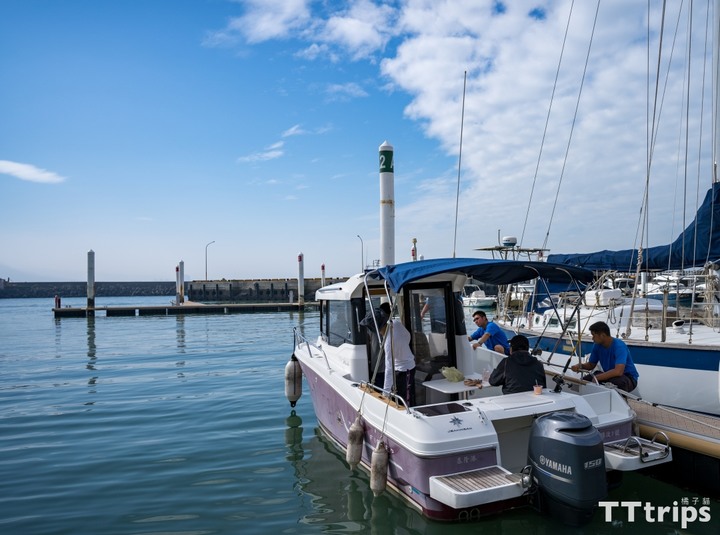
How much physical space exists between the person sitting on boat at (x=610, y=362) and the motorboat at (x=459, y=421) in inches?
23.4

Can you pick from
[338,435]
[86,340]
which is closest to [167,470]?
[338,435]

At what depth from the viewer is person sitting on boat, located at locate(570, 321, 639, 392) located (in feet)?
23.4

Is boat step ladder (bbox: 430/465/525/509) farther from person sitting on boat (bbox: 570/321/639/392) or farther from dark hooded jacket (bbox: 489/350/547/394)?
person sitting on boat (bbox: 570/321/639/392)

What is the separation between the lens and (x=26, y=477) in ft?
23.8

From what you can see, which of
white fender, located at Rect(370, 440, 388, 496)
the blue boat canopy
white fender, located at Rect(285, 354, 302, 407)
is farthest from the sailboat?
white fender, located at Rect(285, 354, 302, 407)

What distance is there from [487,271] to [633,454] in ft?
8.38

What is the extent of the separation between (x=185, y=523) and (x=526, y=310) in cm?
1354

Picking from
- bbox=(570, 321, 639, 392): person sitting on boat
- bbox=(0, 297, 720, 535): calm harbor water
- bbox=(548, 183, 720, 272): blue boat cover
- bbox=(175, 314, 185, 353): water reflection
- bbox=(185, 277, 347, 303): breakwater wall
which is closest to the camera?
bbox=(0, 297, 720, 535): calm harbor water

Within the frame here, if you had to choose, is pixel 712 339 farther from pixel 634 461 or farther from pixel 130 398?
pixel 130 398

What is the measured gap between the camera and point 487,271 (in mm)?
6559

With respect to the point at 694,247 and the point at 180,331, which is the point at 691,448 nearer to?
the point at 694,247

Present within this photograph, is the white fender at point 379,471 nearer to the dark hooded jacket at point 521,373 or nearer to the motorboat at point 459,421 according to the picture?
the motorboat at point 459,421

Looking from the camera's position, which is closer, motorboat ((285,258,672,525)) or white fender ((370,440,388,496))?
motorboat ((285,258,672,525))

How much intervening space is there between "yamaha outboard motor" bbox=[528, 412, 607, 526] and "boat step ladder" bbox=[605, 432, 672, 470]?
34.4 inches
